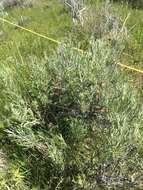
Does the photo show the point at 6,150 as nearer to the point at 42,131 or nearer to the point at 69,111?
the point at 42,131

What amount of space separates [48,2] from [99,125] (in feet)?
28.0

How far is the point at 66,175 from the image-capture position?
12.7 feet

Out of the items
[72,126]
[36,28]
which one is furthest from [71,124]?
[36,28]

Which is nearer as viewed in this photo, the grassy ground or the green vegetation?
the green vegetation

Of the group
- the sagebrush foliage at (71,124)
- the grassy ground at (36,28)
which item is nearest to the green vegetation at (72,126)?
the sagebrush foliage at (71,124)

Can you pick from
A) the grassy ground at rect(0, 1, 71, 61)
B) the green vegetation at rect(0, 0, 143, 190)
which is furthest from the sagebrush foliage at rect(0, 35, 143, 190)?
the grassy ground at rect(0, 1, 71, 61)

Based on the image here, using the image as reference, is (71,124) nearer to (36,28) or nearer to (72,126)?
(72,126)

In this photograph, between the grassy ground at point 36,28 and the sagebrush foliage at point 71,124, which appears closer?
the sagebrush foliage at point 71,124

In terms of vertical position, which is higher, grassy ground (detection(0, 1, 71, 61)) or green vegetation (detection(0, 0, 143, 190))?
green vegetation (detection(0, 0, 143, 190))

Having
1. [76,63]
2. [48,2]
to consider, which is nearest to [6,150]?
[76,63]

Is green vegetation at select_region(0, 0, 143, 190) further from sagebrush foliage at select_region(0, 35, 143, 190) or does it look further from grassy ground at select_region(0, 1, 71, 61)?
grassy ground at select_region(0, 1, 71, 61)

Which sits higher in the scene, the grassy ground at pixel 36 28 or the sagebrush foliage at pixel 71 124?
the sagebrush foliage at pixel 71 124

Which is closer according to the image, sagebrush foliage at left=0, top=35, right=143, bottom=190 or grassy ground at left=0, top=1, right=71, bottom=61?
sagebrush foliage at left=0, top=35, right=143, bottom=190

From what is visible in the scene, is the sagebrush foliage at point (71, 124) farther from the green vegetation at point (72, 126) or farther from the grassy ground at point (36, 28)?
the grassy ground at point (36, 28)
